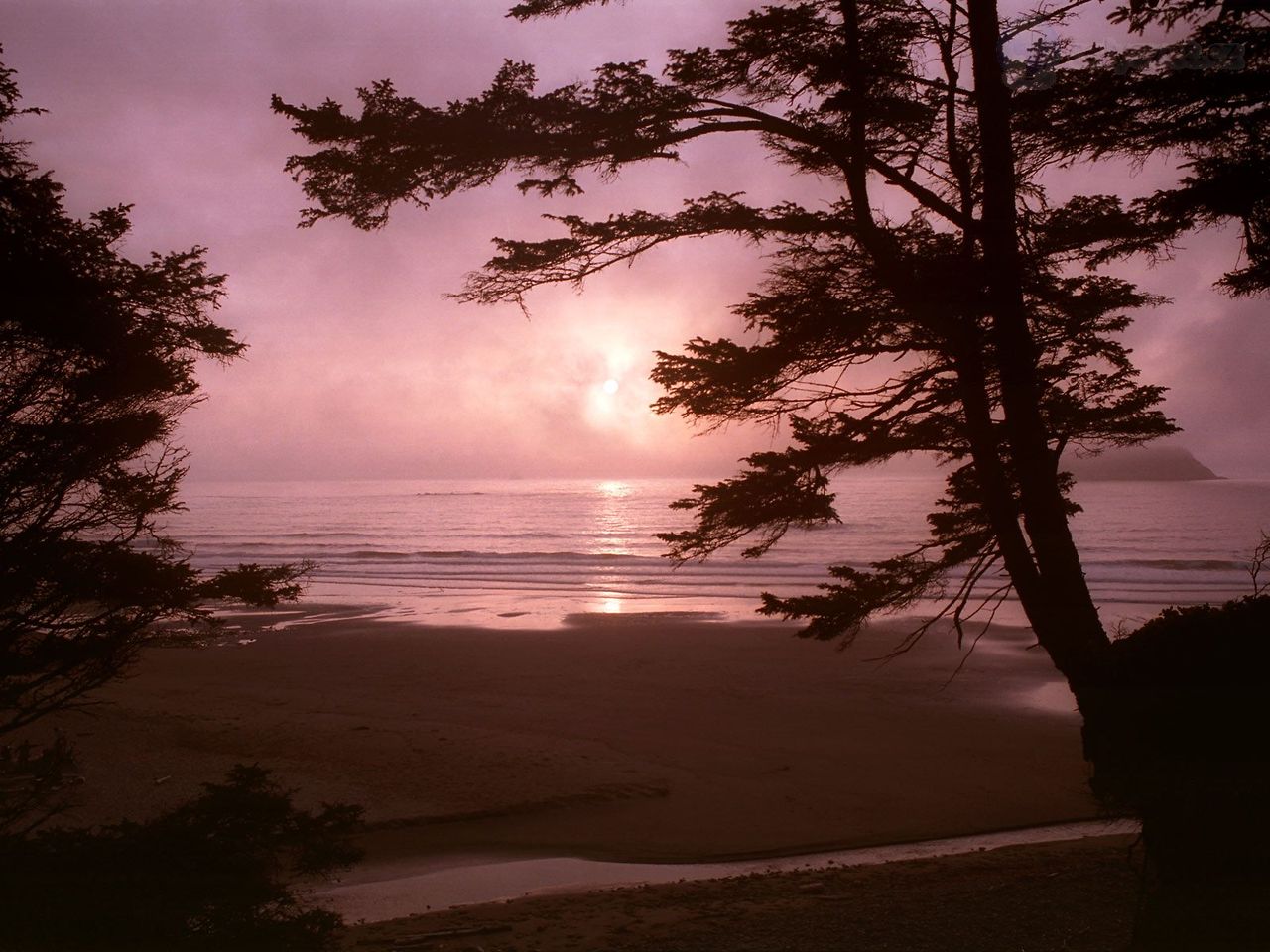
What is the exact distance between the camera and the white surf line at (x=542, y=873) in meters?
7.47

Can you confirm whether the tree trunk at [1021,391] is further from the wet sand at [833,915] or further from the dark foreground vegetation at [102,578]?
the dark foreground vegetation at [102,578]

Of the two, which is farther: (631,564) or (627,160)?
(631,564)

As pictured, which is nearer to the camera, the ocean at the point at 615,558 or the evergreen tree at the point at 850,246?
the evergreen tree at the point at 850,246

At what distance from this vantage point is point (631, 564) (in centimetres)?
4438

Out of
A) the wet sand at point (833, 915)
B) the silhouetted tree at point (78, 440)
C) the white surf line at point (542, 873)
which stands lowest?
the white surf line at point (542, 873)

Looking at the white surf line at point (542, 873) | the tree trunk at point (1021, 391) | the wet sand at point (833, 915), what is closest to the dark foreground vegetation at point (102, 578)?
the wet sand at point (833, 915)

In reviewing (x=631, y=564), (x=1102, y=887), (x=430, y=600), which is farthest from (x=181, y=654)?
(x=631, y=564)

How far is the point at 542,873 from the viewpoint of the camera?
8.24m

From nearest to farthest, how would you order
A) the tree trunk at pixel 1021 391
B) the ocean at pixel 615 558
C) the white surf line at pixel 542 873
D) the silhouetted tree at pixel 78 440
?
the silhouetted tree at pixel 78 440, the tree trunk at pixel 1021 391, the white surf line at pixel 542 873, the ocean at pixel 615 558

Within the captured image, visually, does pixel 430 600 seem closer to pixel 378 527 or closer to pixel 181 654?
pixel 181 654

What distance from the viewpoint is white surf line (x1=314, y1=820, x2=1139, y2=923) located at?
747 cm

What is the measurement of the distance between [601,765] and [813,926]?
5584mm

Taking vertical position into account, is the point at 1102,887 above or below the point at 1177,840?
below

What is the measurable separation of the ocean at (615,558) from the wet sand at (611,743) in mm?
4112
